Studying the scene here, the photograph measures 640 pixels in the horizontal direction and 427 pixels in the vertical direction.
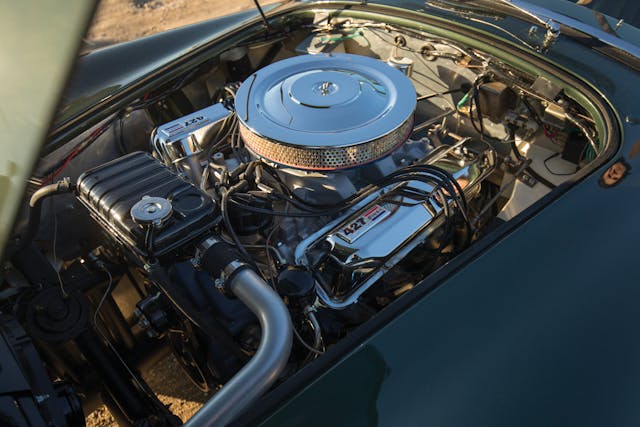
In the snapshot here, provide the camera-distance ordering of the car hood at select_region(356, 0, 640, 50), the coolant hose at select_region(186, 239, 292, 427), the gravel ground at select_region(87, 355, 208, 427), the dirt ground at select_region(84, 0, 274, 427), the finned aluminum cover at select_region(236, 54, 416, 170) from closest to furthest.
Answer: the coolant hose at select_region(186, 239, 292, 427) < the finned aluminum cover at select_region(236, 54, 416, 170) < the car hood at select_region(356, 0, 640, 50) < the gravel ground at select_region(87, 355, 208, 427) < the dirt ground at select_region(84, 0, 274, 427)

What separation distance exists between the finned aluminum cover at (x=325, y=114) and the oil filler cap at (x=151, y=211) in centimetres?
39

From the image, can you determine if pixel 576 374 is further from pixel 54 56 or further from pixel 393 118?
pixel 54 56

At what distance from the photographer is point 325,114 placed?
1.53 m

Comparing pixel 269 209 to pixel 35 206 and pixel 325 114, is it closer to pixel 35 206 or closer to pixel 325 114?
pixel 325 114

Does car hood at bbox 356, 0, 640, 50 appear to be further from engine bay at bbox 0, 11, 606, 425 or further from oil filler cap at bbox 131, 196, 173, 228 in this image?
oil filler cap at bbox 131, 196, 173, 228

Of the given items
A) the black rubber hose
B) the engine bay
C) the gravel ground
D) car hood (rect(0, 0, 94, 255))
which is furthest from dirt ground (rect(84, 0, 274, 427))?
car hood (rect(0, 0, 94, 255))

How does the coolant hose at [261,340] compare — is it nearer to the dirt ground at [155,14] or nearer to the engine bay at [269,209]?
the engine bay at [269,209]

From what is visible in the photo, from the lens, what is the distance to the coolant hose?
87 cm

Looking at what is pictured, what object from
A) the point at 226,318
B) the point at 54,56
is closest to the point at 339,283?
the point at 226,318

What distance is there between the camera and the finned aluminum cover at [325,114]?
1441mm

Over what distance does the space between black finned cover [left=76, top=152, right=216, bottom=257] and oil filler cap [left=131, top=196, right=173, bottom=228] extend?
3cm

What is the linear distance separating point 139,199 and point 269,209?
371 millimetres

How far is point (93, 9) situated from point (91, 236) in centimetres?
92

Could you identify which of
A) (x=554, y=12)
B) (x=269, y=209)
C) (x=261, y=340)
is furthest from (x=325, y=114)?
(x=554, y=12)
